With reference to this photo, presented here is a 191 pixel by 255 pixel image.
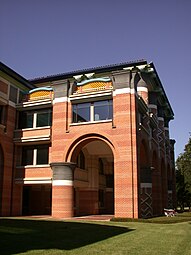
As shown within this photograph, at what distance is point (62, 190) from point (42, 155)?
4636 mm

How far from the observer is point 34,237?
40.1 ft

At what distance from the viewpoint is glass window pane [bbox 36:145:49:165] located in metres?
27.1

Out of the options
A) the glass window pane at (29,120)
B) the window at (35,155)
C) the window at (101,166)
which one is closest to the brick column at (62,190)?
the window at (35,155)

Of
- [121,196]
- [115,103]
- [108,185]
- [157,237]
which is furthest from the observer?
[108,185]

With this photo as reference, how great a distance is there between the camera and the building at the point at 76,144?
2347 cm

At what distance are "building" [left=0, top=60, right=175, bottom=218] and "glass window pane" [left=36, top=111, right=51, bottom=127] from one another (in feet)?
0.30

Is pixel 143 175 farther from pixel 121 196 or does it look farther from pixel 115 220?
pixel 115 220

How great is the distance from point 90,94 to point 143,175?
8.04 m

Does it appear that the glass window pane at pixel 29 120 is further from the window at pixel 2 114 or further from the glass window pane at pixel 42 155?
the glass window pane at pixel 42 155

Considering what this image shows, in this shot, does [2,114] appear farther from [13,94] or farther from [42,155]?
[42,155]

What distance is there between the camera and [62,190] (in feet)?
79.0

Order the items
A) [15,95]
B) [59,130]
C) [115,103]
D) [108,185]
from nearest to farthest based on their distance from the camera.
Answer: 1. [115,103]
2. [59,130]
3. [15,95]
4. [108,185]

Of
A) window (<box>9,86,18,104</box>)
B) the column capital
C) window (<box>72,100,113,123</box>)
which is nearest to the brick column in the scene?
the column capital

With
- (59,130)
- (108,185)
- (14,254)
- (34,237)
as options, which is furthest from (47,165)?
(14,254)
